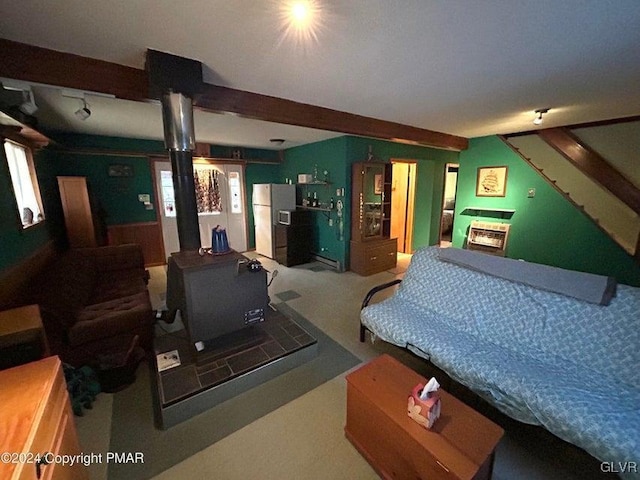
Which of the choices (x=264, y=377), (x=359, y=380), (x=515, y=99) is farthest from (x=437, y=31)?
(x=264, y=377)

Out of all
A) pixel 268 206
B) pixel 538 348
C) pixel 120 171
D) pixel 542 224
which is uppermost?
pixel 120 171

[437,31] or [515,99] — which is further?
[515,99]

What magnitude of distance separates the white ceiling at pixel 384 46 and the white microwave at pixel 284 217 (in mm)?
2381

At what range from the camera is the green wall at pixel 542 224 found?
12.0ft

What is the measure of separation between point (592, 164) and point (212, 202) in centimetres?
645

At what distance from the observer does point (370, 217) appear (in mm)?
4555

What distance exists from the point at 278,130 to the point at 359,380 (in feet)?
11.8

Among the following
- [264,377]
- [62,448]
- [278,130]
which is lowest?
[264,377]

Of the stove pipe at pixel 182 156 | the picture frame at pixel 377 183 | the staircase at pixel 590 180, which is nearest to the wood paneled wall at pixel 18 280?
the stove pipe at pixel 182 156

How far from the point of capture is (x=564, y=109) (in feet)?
10.2

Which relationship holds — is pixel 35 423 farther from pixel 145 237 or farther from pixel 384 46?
A: pixel 145 237

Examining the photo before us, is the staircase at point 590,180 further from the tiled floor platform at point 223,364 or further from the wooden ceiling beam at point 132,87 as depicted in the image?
the tiled floor platform at point 223,364

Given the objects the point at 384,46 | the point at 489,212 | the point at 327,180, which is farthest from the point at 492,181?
the point at 384,46

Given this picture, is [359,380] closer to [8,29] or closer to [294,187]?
[8,29]
